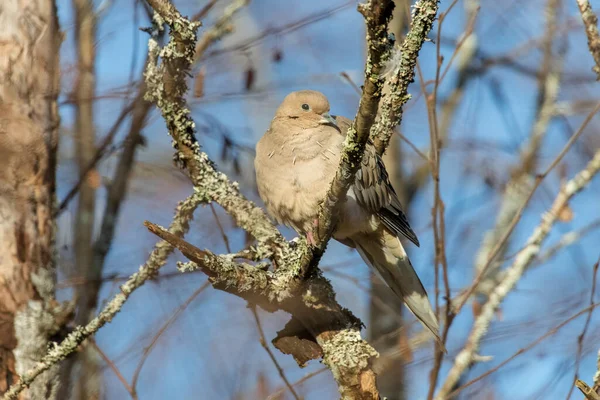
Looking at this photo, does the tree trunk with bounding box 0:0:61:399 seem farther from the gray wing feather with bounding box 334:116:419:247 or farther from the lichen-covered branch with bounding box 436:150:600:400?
the lichen-covered branch with bounding box 436:150:600:400

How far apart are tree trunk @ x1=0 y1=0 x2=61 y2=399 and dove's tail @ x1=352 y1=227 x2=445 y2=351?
1.60 m

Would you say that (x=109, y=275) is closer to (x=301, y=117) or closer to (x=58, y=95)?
(x=58, y=95)

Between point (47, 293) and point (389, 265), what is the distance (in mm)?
1719

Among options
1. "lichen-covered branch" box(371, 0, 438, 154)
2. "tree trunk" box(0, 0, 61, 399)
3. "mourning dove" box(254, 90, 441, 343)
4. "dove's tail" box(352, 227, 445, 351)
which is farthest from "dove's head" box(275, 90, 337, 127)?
"tree trunk" box(0, 0, 61, 399)

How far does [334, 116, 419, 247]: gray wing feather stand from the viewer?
3.29 m

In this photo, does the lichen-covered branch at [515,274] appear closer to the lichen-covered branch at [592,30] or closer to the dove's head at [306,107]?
the lichen-covered branch at [592,30]

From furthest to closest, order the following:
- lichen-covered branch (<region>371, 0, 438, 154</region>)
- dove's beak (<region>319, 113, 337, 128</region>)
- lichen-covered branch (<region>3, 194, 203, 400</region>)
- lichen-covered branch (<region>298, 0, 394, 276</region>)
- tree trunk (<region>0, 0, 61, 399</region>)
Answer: dove's beak (<region>319, 113, 337, 128</region>) → tree trunk (<region>0, 0, 61, 399</region>) → lichen-covered branch (<region>3, 194, 203, 400</region>) → lichen-covered branch (<region>371, 0, 438, 154</region>) → lichen-covered branch (<region>298, 0, 394, 276</region>)

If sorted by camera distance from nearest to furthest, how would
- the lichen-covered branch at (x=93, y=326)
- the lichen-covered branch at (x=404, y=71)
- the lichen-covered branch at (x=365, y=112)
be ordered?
1. the lichen-covered branch at (x=365, y=112)
2. the lichen-covered branch at (x=404, y=71)
3. the lichen-covered branch at (x=93, y=326)

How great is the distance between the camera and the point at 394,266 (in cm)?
358

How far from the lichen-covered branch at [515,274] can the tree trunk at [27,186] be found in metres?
2.13

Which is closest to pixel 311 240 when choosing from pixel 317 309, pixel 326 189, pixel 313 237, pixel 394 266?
pixel 313 237

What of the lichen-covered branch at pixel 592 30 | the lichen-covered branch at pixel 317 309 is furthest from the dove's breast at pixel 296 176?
the lichen-covered branch at pixel 592 30

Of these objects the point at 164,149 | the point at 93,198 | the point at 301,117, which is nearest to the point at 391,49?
the point at 301,117

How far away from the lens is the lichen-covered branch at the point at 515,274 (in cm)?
378
